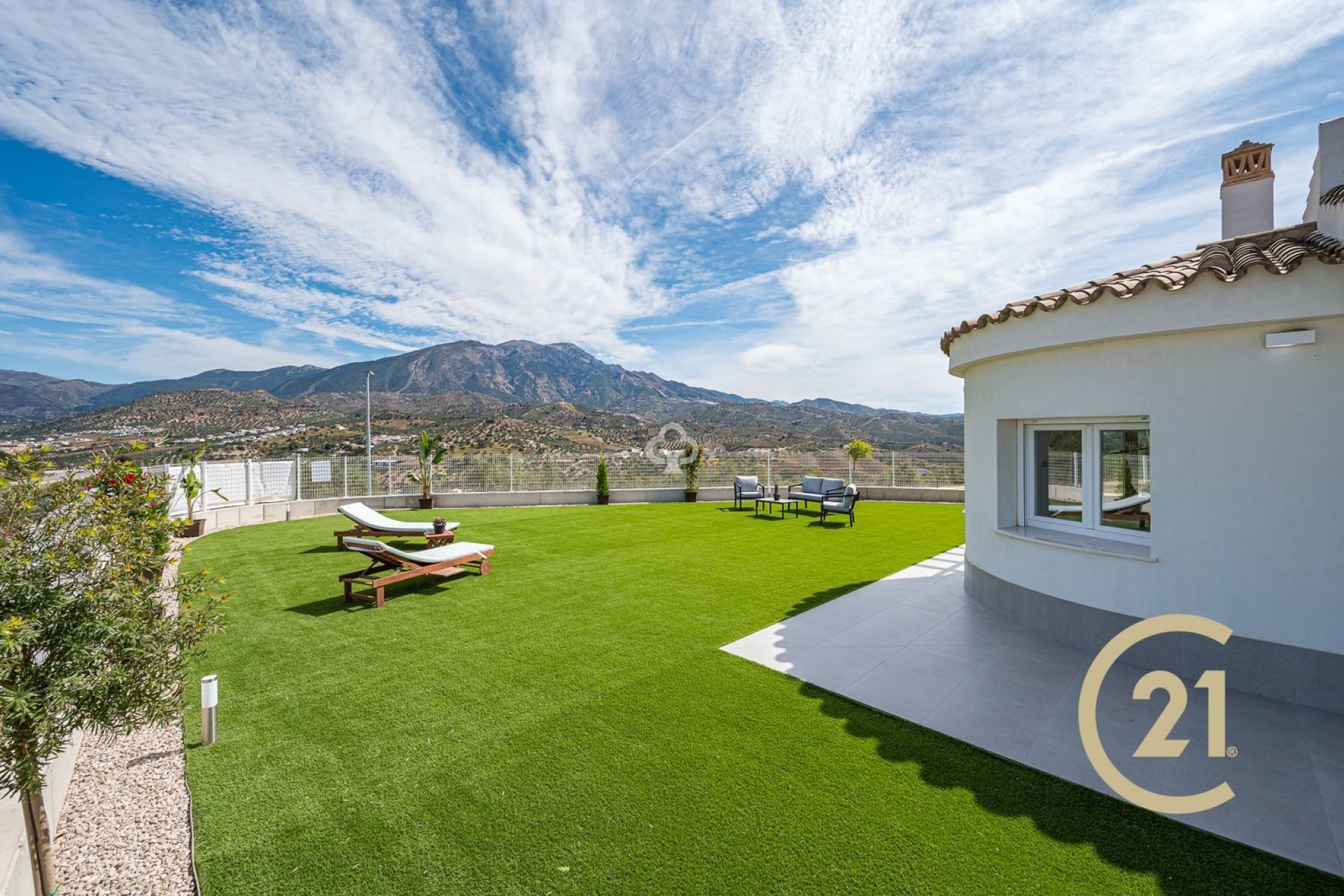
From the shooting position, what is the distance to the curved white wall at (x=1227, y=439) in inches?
156

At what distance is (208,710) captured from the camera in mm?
3746

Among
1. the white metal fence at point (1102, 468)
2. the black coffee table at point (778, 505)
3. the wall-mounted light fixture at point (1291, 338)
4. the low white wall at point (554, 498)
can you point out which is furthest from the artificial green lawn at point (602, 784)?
the low white wall at point (554, 498)

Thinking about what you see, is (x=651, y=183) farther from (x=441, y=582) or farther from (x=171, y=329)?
(x=171, y=329)

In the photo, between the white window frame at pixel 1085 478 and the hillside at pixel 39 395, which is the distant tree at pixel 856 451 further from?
the hillside at pixel 39 395

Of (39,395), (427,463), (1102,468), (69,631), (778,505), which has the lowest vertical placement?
(778,505)

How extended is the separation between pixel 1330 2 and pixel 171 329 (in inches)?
1961

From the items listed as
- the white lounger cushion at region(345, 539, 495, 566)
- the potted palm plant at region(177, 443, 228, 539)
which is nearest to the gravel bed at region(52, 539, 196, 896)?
the white lounger cushion at region(345, 539, 495, 566)

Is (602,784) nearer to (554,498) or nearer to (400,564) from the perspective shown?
(400,564)

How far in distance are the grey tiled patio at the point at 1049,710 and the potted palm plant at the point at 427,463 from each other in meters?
14.3

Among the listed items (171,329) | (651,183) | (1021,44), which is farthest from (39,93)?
(171,329)

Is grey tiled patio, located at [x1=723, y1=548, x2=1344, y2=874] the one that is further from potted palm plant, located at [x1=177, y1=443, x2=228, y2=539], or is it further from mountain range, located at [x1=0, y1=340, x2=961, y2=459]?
mountain range, located at [x1=0, y1=340, x2=961, y2=459]

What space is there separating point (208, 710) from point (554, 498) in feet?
48.3

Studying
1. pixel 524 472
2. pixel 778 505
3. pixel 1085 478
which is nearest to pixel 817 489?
pixel 778 505

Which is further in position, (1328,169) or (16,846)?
(1328,169)
